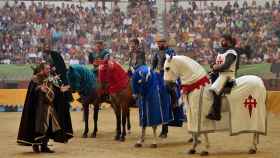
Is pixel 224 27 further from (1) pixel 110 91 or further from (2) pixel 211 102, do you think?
(2) pixel 211 102

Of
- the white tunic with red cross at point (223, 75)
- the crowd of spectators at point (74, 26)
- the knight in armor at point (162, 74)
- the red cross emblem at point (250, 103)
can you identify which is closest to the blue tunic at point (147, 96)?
the knight in armor at point (162, 74)

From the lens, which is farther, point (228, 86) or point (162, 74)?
point (162, 74)

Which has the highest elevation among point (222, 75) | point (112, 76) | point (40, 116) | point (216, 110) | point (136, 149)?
point (222, 75)

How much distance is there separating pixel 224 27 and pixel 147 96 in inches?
540

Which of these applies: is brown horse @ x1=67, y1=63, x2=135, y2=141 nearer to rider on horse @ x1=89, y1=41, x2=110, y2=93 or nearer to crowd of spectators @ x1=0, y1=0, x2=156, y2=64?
rider on horse @ x1=89, y1=41, x2=110, y2=93

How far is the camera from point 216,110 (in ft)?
34.2

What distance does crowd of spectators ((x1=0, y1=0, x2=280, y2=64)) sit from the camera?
78.6ft

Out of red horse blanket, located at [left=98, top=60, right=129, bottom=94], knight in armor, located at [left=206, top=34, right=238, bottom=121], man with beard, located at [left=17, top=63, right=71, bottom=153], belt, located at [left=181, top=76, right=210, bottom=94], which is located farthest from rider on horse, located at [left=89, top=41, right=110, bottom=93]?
knight in armor, located at [left=206, top=34, right=238, bottom=121]

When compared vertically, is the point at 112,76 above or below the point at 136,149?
above

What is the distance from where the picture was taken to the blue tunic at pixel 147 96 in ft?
38.4

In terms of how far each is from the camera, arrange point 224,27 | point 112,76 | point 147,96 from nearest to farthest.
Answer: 1. point 147,96
2. point 112,76
3. point 224,27

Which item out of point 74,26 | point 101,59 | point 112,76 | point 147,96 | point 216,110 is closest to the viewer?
point 216,110

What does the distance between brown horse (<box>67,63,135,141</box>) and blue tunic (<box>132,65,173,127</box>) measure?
0.94 meters

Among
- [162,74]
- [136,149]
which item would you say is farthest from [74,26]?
[136,149]
